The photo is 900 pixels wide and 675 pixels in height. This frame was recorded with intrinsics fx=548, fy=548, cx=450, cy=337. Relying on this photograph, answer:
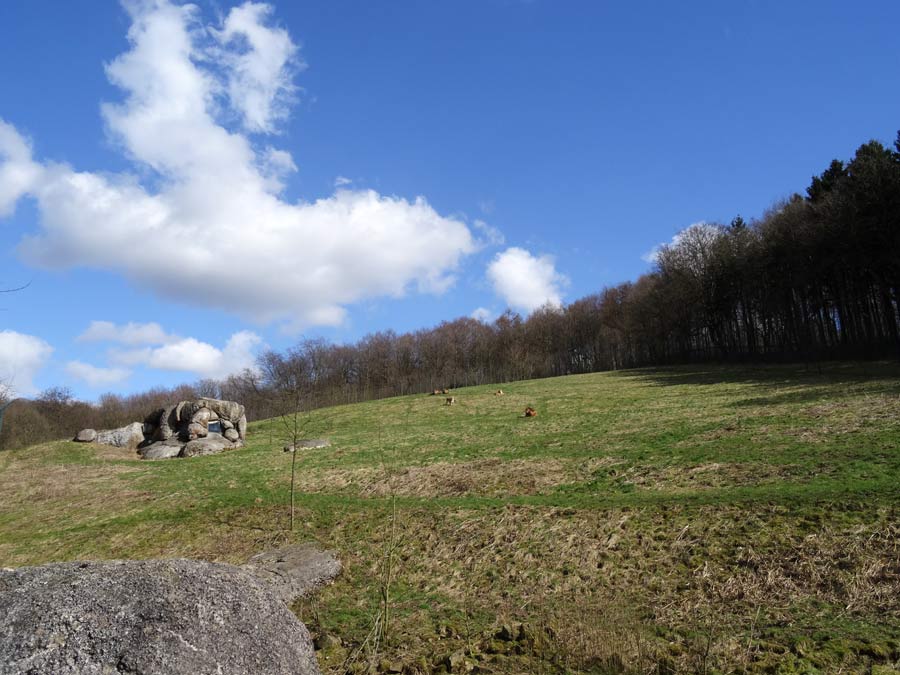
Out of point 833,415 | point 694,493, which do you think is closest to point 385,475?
point 694,493

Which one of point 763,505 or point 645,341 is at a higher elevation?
point 645,341

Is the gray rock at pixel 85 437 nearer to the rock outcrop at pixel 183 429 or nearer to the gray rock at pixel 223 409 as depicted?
the rock outcrop at pixel 183 429

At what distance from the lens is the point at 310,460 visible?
2505cm

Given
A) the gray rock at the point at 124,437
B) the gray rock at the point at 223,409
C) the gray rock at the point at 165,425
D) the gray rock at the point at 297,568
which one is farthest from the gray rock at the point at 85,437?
the gray rock at the point at 297,568

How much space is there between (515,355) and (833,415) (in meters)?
55.5

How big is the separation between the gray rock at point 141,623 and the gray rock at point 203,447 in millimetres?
30254

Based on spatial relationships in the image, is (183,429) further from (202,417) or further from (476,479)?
(476,479)

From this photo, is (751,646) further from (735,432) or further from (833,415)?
(833,415)

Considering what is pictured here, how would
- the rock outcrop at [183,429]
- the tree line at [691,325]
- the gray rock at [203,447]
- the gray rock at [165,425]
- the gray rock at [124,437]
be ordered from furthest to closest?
the tree line at [691,325] → the gray rock at [165,425] → the gray rock at [124,437] → the rock outcrop at [183,429] → the gray rock at [203,447]

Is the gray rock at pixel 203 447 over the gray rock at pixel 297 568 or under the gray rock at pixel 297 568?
over

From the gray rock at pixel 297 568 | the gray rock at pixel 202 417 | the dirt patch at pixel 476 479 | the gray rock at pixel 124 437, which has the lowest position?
the gray rock at pixel 297 568

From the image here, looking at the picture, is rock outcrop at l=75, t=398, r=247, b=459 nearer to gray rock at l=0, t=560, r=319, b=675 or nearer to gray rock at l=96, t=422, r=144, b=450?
gray rock at l=96, t=422, r=144, b=450

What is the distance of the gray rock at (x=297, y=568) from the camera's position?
990 cm

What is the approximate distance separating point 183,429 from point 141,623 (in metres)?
35.8
